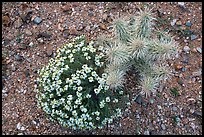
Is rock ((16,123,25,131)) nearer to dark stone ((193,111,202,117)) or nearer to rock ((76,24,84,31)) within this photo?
rock ((76,24,84,31))

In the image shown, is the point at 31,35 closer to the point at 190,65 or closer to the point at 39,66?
the point at 39,66

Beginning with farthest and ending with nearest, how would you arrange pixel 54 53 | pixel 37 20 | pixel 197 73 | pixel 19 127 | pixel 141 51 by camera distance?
pixel 37 20
pixel 54 53
pixel 197 73
pixel 19 127
pixel 141 51

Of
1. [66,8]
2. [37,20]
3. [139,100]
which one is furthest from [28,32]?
[139,100]

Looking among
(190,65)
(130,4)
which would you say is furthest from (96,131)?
(130,4)

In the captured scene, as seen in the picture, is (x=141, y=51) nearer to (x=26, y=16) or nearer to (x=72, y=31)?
(x=72, y=31)

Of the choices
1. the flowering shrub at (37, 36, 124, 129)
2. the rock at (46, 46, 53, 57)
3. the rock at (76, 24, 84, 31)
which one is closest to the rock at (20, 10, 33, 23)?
the rock at (46, 46, 53, 57)
